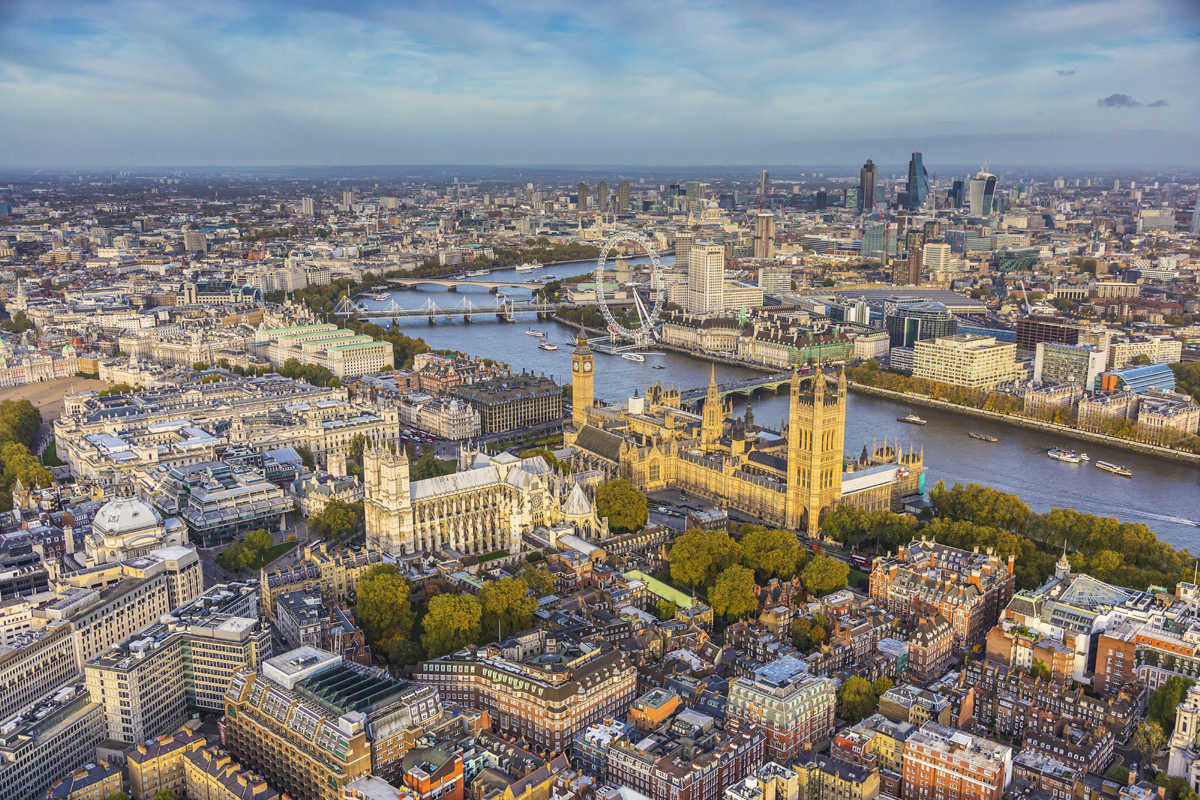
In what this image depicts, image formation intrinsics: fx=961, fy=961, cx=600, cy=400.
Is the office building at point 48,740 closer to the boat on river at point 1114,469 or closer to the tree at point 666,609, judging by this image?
the tree at point 666,609

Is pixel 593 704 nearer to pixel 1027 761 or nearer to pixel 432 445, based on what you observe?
pixel 1027 761

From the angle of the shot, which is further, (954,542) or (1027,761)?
(954,542)

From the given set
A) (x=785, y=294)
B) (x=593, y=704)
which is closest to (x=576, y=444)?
(x=593, y=704)

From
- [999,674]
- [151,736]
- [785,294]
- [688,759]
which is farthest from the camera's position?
[785,294]

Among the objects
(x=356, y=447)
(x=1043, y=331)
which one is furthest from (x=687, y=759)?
(x=1043, y=331)

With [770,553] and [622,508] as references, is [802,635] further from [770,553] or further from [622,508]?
[622,508]

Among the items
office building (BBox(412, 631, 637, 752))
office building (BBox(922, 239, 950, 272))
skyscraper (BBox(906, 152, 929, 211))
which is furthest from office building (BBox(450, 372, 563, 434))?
skyscraper (BBox(906, 152, 929, 211))
